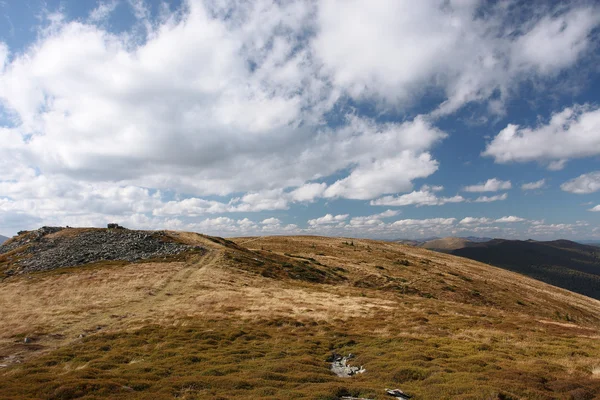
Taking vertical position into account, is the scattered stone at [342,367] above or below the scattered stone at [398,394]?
below

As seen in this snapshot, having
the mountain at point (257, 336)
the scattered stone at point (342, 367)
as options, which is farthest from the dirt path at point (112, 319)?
the scattered stone at point (342, 367)

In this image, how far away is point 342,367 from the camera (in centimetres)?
2284

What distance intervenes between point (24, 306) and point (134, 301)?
12717 millimetres

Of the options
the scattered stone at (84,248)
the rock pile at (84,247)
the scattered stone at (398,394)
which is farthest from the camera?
the rock pile at (84,247)

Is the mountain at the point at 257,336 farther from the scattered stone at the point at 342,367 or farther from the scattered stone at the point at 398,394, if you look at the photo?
the scattered stone at the point at 398,394

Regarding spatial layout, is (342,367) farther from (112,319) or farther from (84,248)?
(84,248)

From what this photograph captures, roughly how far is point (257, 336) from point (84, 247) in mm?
65317

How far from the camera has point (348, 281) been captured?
68688mm

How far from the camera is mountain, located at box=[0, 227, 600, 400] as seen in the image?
57.3 feet

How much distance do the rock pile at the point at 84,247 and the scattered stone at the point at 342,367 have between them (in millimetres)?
57326

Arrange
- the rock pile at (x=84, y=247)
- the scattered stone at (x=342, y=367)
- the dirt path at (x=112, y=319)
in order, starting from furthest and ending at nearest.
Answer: the rock pile at (x=84, y=247) → the dirt path at (x=112, y=319) → the scattered stone at (x=342, y=367)

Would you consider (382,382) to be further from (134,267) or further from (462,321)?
(134,267)

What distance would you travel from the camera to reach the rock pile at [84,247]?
65312 mm

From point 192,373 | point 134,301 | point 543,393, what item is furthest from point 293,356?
A: point 134,301
